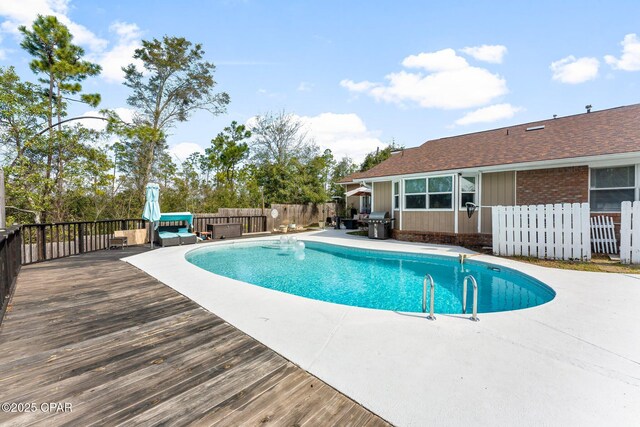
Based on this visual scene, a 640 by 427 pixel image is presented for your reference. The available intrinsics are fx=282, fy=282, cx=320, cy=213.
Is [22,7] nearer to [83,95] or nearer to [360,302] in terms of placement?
[83,95]

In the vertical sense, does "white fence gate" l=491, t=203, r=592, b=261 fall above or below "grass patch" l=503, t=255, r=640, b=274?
above

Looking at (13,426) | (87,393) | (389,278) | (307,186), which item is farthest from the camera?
(307,186)

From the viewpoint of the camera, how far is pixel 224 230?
12234 mm

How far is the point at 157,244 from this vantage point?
9984 millimetres

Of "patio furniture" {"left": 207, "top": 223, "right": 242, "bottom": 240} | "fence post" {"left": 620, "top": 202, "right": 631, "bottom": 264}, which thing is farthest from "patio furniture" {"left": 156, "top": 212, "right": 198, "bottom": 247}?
"fence post" {"left": 620, "top": 202, "right": 631, "bottom": 264}

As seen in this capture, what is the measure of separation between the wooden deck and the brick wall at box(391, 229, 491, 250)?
8.90 m

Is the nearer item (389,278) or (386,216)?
(389,278)

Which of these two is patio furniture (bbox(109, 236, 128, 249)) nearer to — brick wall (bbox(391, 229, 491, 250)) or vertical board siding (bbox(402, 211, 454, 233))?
brick wall (bbox(391, 229, 491, 250))

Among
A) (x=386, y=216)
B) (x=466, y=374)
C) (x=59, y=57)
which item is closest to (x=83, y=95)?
(x=59, y=57)

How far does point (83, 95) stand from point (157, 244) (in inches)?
333

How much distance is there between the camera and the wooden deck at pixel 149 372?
5.88ft

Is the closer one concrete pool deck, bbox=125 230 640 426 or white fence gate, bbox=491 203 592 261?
concrete pool deck, bbox=125 230 640 426

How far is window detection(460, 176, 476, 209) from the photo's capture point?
10.1 metres

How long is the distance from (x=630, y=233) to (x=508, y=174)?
359 cm
